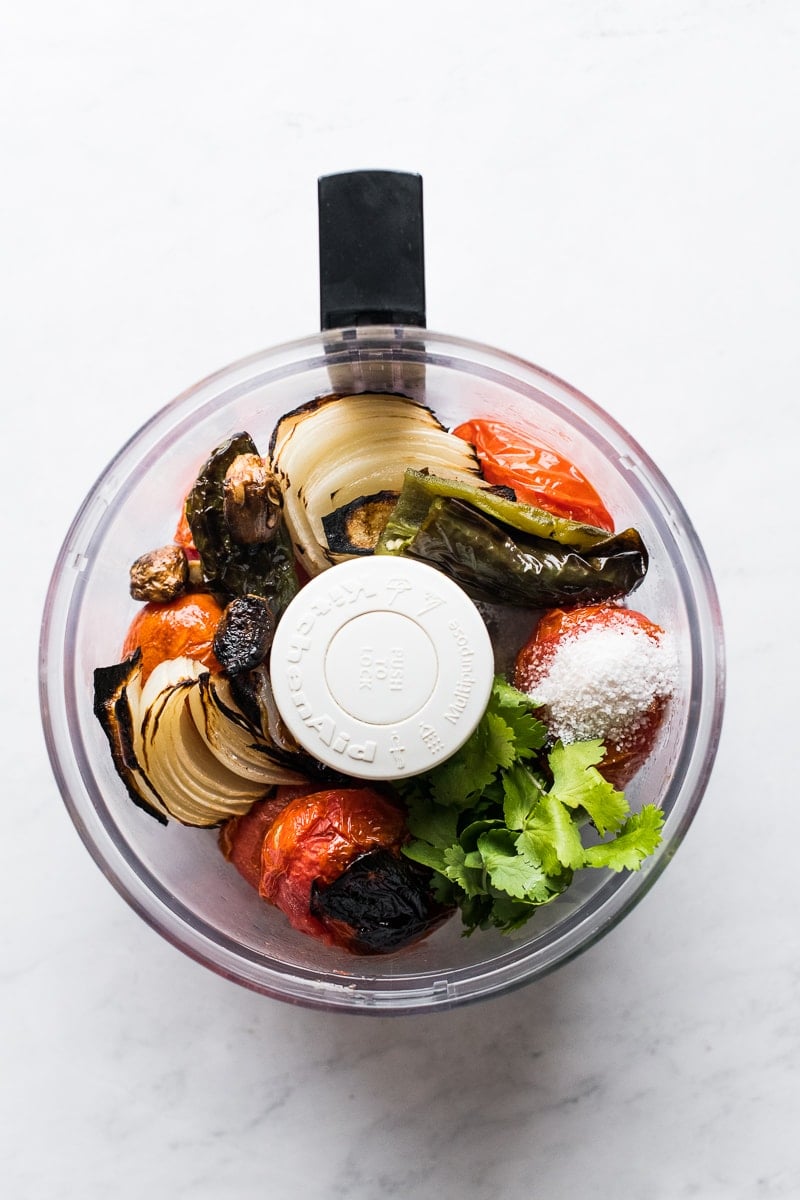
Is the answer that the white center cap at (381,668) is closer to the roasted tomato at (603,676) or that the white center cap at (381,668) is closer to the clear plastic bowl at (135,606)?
the roasted tomato at (603,676)

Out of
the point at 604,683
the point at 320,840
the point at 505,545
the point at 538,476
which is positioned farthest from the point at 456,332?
the point at 320,840

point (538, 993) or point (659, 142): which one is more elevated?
point (659, 142)

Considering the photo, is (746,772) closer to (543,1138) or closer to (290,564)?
(543,1138)

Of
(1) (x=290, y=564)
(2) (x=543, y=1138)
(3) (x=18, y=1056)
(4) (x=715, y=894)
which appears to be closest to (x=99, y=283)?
(1) (x=290, y=564)

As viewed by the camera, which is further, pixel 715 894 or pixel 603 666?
pixel 715 894

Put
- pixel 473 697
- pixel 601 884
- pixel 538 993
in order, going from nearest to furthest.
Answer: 1. pixel 473 697
2. pixel 601 884
3. pixel 538 993

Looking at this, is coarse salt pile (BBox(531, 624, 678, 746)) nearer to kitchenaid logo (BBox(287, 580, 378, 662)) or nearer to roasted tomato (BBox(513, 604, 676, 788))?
roasted tomato (BBox(513, 604, 676, 788))

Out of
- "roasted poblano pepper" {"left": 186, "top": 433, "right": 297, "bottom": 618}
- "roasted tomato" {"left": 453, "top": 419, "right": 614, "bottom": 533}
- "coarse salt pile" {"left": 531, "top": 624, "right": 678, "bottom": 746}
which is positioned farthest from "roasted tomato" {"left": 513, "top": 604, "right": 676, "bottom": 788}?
"roasted poblano pepper" {"left": 186, "top": 433, "right": 297, "bottom": 618}
